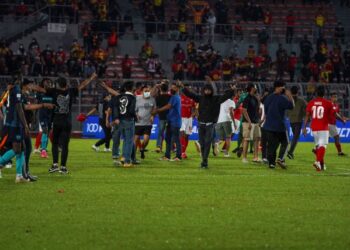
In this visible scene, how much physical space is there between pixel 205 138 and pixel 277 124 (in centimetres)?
179

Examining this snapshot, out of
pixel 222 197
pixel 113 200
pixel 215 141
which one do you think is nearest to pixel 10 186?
pixel 113 200

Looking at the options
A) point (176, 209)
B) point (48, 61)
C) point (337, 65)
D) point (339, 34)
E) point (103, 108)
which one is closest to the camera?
point (176, 209)

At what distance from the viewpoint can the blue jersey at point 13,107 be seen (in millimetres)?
17031

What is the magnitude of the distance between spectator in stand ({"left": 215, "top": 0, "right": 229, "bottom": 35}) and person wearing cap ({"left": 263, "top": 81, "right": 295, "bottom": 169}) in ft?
86.7

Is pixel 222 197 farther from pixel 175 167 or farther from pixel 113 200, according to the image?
pixel 175 167

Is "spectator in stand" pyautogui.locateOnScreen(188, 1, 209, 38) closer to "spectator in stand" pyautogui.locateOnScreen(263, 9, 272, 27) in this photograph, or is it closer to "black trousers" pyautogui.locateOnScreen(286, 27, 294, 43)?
"spectator in stand" pyautogui.locateOnScreen(263, 9, 272, 27)

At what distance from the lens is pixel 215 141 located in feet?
93.7

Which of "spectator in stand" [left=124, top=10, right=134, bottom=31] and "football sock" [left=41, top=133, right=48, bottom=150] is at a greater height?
"spectator in stand" [left=124, top=10, right=134, bottom=31]

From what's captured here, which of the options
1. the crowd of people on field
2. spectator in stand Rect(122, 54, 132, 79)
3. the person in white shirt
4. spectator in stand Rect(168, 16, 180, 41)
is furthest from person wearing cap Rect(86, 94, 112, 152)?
spectator in stand Rect(168, 16, 180, 41)

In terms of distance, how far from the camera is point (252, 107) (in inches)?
957

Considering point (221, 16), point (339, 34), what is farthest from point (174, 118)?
point (339, 34)

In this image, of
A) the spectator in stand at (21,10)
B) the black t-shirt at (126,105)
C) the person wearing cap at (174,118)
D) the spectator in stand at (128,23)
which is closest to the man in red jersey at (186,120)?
the person wearing cap at (174,118)

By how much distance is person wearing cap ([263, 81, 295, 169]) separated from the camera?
72.7 feet

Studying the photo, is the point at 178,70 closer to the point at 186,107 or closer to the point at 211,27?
the point at 211,27
